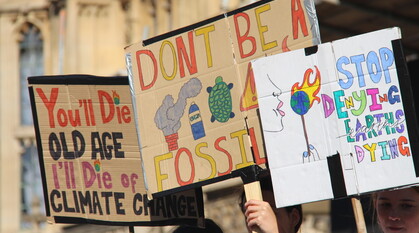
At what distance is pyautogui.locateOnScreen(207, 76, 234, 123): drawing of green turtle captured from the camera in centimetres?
645

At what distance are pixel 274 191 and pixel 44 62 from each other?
24.5 m

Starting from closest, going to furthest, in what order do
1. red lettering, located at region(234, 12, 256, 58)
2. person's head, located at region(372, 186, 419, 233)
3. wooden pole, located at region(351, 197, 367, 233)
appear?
person's head, located at region(372, 186, 419, 233) → wooden pole, located at region(351, 197, 367, 233) → red lettering, located at region(234, 12, 256, 58)

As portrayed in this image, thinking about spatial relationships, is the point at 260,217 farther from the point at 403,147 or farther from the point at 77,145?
the point at 77,145

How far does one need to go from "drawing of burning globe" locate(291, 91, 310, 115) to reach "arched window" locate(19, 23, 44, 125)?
24590 millimetres

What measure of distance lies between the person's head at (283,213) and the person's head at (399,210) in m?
0.46

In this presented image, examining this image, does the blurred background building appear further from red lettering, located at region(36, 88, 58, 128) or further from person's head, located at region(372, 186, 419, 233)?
person's head, located at region(372, 186, 419, 233)

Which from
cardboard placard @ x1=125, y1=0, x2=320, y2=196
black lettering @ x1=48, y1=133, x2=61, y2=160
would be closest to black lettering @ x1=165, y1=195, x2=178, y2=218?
cardboard placard @ x1=125, y1=0, x2=320, y2=196

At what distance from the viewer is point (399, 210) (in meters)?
5.87

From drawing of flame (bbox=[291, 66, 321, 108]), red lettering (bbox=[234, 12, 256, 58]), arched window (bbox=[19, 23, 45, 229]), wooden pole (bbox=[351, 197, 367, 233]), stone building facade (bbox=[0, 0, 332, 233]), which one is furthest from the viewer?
arched window (bbox=[19, 23, 45, 229])

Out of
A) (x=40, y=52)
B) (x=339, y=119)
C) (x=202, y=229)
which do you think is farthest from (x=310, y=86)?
(x=40, y=52)

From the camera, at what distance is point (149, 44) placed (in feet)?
22.2

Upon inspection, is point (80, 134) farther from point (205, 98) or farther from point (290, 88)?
point (290, 88)

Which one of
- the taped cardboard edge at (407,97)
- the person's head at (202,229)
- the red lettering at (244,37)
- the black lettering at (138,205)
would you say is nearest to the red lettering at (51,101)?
the black lettering at (138,205)

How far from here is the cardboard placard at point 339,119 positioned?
5.95 metres
